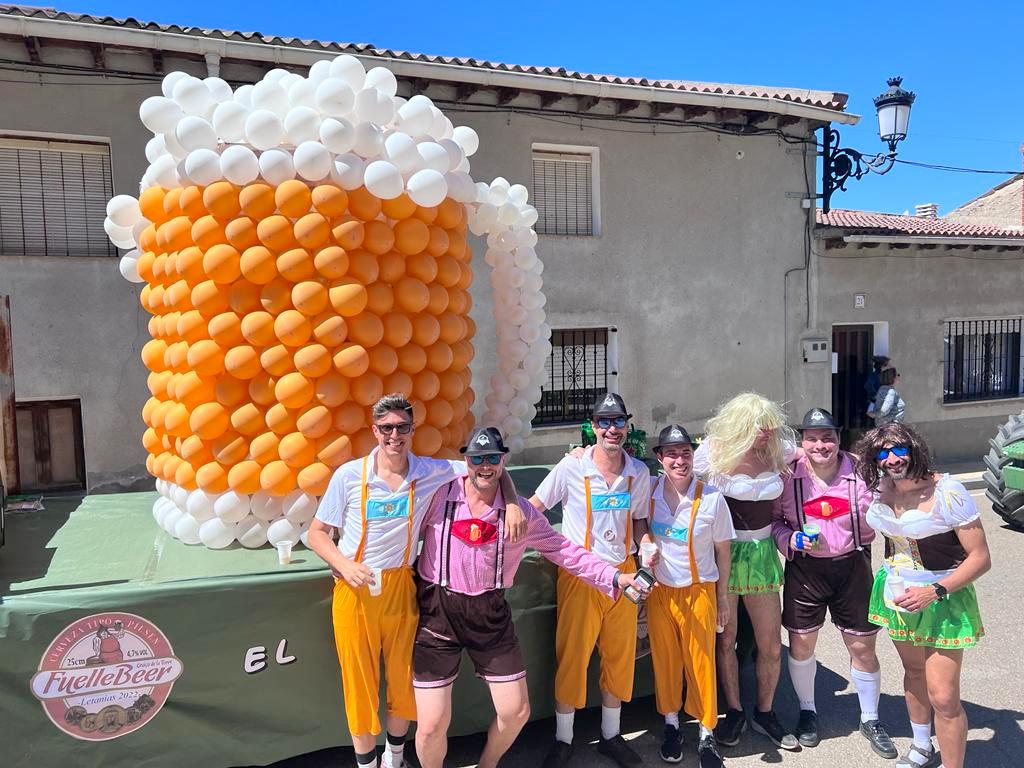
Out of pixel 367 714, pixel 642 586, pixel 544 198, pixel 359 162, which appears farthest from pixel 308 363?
pixel 544 198

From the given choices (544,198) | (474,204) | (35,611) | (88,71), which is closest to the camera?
(35,611)

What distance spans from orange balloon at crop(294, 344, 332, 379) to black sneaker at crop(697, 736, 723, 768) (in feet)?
8.29

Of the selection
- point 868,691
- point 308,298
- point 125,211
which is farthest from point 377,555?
point 125,211

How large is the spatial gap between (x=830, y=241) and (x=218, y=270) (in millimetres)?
9546

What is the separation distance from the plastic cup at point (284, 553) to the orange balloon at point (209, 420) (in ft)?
2.18

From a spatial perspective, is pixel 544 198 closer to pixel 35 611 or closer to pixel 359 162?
pixel 359 162

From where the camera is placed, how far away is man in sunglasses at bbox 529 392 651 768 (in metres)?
3.28

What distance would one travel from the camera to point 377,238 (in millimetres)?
3686

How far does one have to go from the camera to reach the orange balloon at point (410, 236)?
12.4ft

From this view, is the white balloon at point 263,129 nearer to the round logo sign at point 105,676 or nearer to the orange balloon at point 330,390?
the orange balloon at point 330,390

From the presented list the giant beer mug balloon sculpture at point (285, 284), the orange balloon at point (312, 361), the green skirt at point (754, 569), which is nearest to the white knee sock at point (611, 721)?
the green skirt at point (754, 569)

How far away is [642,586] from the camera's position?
121 inches

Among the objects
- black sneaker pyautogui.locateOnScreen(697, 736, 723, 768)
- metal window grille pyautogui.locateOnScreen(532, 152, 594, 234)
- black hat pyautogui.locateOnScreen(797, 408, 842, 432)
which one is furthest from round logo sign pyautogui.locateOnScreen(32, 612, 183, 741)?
metal window grille pyautogui.locateOnScreen(532, 152, 594, 234)

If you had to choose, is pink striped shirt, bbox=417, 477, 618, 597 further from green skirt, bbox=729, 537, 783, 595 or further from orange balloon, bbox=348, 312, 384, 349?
orange balloon, bbox=348, 312, 384, 349
